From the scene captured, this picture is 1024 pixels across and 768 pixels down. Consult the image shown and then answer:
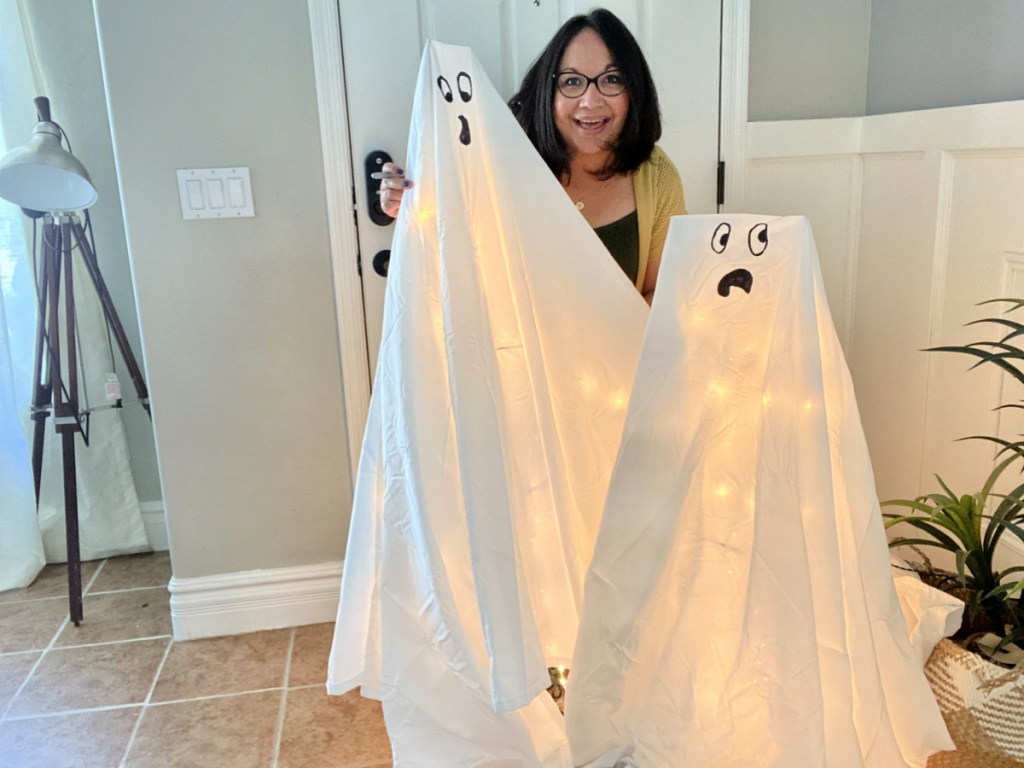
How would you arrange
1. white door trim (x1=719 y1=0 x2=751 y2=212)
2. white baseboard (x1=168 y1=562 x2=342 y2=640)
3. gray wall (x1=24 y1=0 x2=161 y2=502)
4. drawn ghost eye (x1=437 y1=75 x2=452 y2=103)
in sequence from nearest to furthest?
drawn ghost eye (x1=437 y1=75 x2=452 y2=103), white door trim (x1=719 y1=0 x2=751 y2=212), white baseboard (x1=168 y1=562 x2=342 y2=640), gray wall (x1=24 y1=0 x2=161 y2=502)

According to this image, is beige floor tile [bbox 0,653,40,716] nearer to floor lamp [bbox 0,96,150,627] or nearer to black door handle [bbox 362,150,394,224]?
floor lamp [bbox 0,96,150,627]

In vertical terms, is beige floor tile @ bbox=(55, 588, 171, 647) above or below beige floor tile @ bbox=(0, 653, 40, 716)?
above

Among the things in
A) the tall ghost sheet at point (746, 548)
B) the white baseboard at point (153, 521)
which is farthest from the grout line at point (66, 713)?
the tall ghost sheet at point (746, 548)

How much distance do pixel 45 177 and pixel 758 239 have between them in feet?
5.54

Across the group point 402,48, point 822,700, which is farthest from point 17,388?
point 822,700

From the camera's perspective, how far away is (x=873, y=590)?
4.25ft

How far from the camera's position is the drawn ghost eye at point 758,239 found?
1.29 metres

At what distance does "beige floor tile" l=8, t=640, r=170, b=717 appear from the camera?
1.89 meters

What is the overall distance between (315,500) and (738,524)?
45.9 inches

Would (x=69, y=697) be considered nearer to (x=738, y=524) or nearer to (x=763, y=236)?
(x=738, y=524)

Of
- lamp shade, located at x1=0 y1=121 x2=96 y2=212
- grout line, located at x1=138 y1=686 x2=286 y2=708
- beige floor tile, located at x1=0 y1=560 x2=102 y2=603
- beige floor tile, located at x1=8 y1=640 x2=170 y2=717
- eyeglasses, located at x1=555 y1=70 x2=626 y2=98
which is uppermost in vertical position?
eyeglasses, located at x1=555 y1=70 x2=626 y2=98

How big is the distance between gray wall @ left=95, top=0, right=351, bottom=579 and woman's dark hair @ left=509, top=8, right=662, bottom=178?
1.78 feet

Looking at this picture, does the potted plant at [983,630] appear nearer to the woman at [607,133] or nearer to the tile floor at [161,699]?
the tile floor at [161,699]

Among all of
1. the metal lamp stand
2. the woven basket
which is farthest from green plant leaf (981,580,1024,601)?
the metal lamp stand
